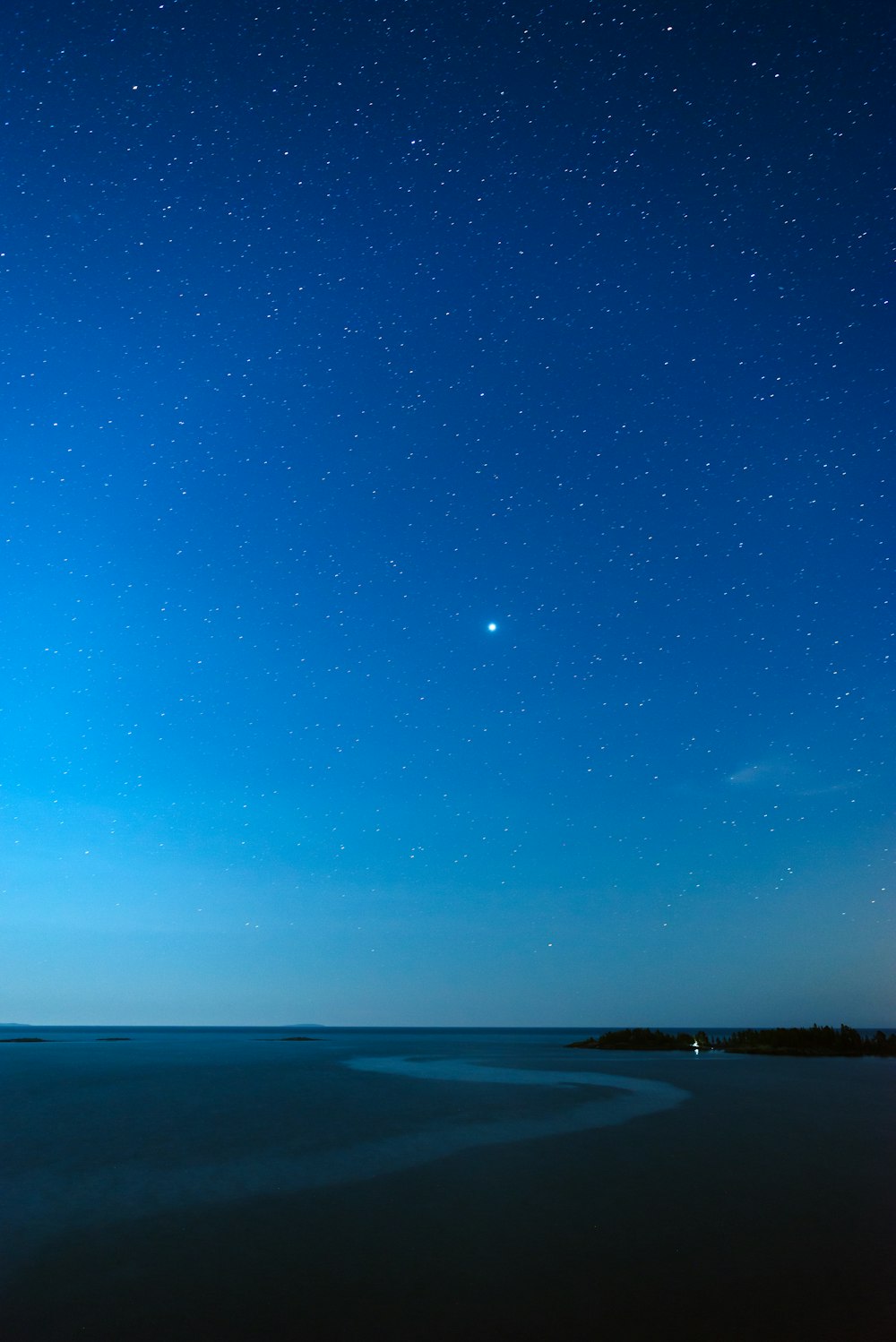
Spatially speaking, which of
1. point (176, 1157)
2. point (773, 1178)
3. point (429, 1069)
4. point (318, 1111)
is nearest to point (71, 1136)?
point (176, 1157)

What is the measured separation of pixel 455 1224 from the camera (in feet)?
43.1

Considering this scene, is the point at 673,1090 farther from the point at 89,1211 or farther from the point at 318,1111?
the point at 89,1211

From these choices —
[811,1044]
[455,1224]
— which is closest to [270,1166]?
[455,1224]

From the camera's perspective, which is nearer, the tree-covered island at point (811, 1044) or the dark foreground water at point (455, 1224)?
the dark foreground water at point (455, 1224)

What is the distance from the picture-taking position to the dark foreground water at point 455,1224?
9195mm

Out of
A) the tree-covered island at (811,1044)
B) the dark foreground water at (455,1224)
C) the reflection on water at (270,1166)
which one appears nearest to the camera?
the dark foreground water at (455,1224)

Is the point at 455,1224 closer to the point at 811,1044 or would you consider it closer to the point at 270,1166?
the point at 270,1166

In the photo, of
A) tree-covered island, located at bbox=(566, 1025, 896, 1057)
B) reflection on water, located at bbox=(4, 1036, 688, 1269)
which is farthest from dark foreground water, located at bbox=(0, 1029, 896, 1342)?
tree-covered island, located at bbox=(566, 1025, 896, 1057)

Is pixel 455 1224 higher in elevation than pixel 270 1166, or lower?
higher

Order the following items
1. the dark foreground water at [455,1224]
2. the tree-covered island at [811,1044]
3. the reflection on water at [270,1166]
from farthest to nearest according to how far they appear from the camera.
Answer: the tree-covered island at [811,1044] → the reflection on water at [270,1166] → the dark foreground water at [455,1224]

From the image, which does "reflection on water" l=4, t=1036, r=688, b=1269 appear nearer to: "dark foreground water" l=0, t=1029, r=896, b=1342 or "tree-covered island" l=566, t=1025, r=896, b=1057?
"dark foreground water" l=0, t=1029, r=896, b=1342

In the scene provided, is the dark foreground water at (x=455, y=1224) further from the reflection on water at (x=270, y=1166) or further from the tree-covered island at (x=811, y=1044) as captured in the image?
the tree-covered island at (x=811, y=1044)

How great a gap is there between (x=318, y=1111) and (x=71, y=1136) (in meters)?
8.73

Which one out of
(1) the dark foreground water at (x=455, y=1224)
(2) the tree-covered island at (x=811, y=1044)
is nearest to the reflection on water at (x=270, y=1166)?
(1) the dark foreground water at (x=455, y=1224)
